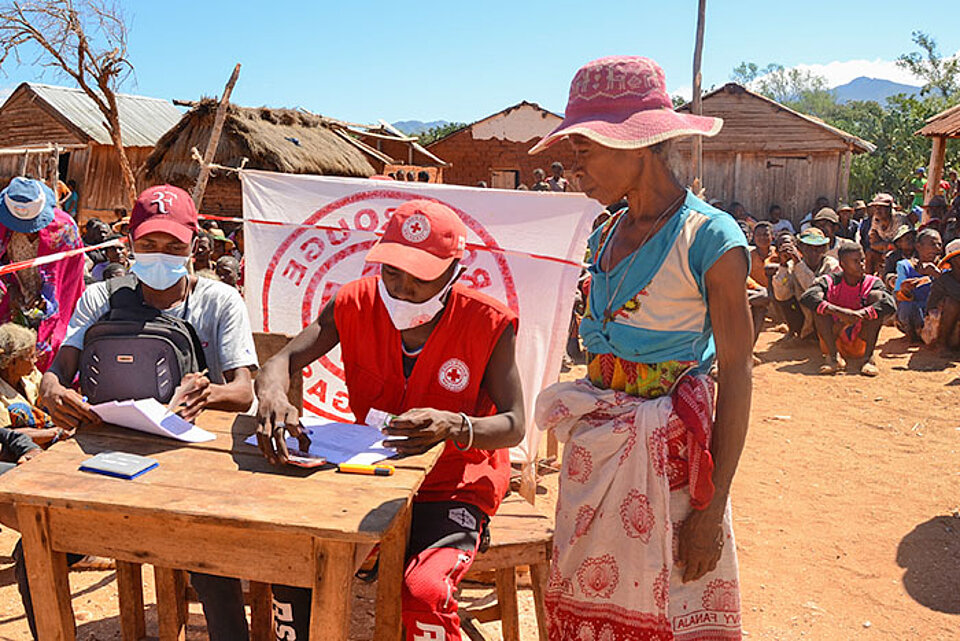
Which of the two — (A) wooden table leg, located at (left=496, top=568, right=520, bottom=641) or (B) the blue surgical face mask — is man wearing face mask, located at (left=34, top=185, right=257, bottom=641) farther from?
(A) wooden table leg, located at (left=496, top=568, right=520, bottom=641)

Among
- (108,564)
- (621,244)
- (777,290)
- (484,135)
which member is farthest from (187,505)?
(484,135)

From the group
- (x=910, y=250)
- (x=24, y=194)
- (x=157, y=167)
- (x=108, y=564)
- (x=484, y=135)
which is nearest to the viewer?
(x=108, y=564)

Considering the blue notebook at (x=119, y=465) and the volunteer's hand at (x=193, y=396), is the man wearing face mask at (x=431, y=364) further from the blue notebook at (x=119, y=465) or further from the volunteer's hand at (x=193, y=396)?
the blue notebook at (x=119, y=465)

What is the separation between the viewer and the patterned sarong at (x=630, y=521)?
213cm

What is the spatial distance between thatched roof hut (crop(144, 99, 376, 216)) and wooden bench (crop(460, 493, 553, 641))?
12441mm

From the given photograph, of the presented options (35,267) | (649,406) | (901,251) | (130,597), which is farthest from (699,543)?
(901,251)

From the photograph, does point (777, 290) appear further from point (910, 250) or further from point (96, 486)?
point (96, 486)

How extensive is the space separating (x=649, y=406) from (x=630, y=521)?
1.07ft

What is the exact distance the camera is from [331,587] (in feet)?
6.18

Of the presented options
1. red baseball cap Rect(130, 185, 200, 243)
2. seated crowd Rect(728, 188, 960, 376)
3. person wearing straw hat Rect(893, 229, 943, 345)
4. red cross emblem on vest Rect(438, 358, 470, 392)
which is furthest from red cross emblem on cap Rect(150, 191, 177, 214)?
person wearing straw hat Rect(893, 229, 943, 345)

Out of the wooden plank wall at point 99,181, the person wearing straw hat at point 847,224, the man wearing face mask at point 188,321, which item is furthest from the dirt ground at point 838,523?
the wooden plank wall at point 99,181

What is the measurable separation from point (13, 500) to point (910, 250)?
11060 millimetres

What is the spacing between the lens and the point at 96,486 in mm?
1940

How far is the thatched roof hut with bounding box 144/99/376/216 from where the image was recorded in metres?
15.1
